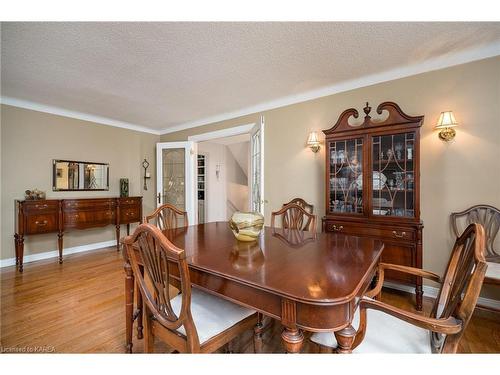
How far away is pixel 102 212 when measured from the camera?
146 inches

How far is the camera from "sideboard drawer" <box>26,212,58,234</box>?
10.0 feet

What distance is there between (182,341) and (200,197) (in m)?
4.83

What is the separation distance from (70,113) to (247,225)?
152 inches

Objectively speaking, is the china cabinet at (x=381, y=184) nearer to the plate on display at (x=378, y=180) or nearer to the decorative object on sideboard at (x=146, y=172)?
the plate on display at (x=378, y=180)

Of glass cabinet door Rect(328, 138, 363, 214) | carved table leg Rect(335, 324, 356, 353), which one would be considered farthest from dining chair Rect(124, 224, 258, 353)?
glass cabinet door Rect(328, 138, 363, 214)

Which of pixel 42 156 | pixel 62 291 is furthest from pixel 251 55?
pixel 42 156

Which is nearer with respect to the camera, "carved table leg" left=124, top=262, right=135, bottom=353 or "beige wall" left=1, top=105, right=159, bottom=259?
"carved table leg" left=124, top=262, right=135, bottom=353

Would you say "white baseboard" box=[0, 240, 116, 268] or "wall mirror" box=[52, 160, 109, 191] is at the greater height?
"wall mirror" box=[52, 160, 109, 191]

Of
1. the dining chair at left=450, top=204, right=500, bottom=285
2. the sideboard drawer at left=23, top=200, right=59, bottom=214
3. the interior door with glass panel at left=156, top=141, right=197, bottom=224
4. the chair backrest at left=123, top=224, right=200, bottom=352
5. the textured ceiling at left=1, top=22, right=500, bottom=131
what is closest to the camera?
the chair backrest at left=123, top=224, right=200, bottom=352

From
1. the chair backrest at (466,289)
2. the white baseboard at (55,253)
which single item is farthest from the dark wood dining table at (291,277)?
the white baseboard at (55,253)

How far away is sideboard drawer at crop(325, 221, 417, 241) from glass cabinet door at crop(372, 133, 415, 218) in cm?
15

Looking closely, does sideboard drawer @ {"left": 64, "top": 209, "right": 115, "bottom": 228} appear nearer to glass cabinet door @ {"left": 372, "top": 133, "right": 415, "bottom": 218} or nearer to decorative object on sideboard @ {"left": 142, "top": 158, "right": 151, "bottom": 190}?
decorative object on sideboard @ {"left": 142, "top": 158, "right": 151, "bottom": 190}

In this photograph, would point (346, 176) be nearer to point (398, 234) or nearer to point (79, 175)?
point (398, 234)
